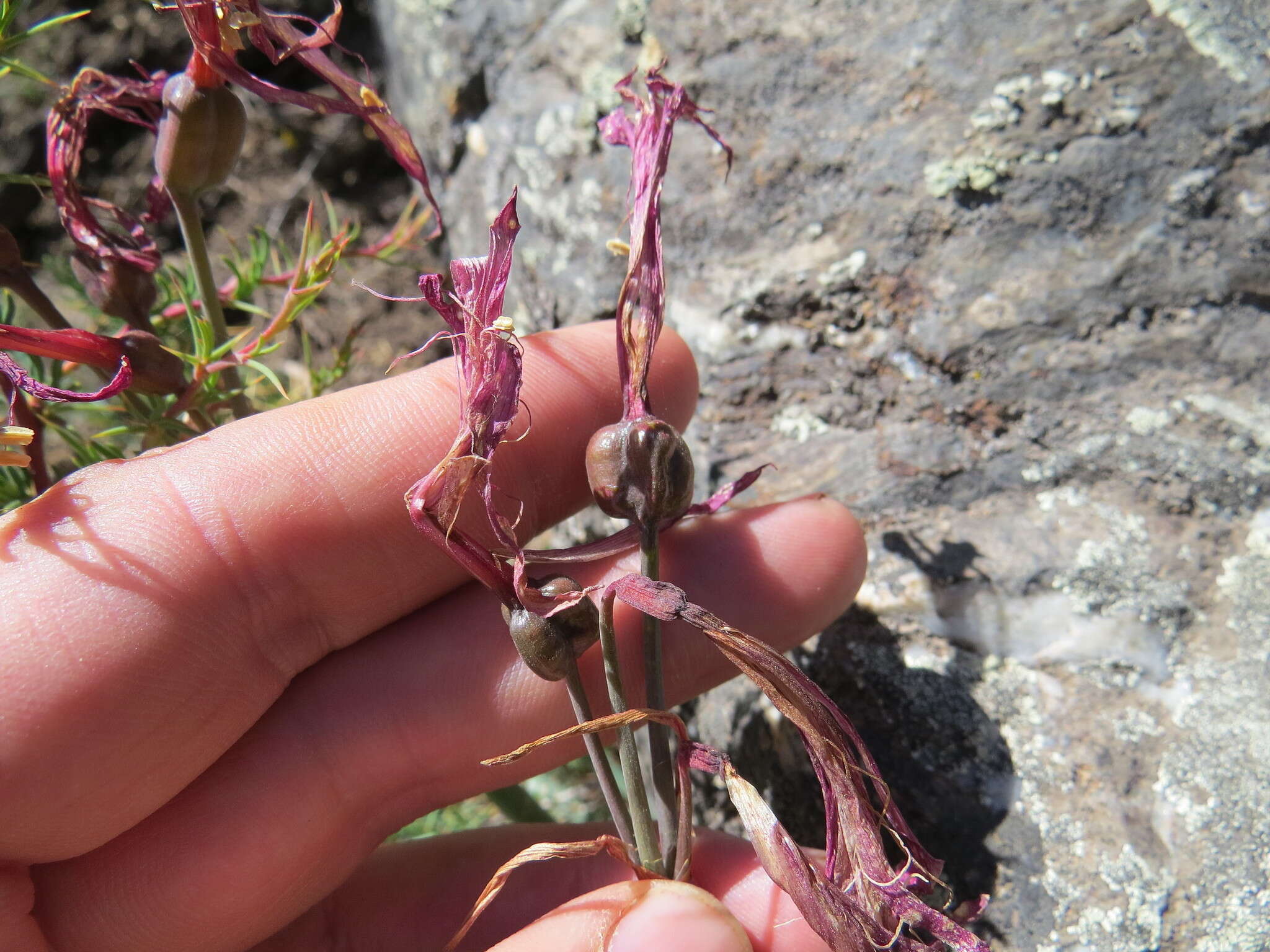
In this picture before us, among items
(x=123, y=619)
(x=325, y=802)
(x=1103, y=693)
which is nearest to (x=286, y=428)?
(x=123, y=619)

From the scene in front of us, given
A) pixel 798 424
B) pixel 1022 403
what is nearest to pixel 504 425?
pixel 798 424

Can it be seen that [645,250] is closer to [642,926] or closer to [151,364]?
[151,364]

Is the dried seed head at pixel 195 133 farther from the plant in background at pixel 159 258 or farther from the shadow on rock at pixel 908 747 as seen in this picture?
the shadow on rock at pixel 908 747

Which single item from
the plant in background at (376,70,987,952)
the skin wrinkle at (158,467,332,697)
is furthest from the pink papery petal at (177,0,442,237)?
the skin wrinkle at (158,467,332,697)

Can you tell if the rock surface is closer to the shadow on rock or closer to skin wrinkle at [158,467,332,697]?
the shadow on rock

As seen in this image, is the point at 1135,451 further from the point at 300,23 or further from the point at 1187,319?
the point at 300,23

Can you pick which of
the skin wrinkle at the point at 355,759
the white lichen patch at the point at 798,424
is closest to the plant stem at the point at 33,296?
the skin wrinkle at the point at 355,759
